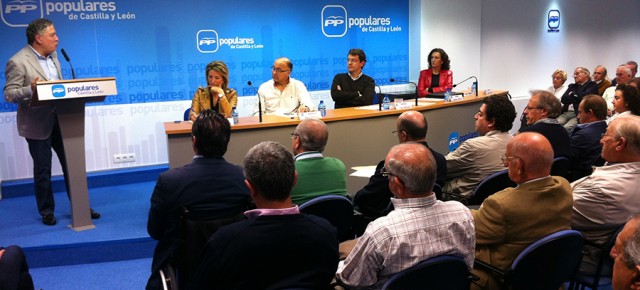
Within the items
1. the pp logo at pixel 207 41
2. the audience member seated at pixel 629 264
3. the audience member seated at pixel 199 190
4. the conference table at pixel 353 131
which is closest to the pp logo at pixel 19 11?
the pp logo at pixel 207 41

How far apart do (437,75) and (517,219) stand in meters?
5.22

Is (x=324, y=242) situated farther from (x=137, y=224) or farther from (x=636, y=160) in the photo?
(x=137, y=224)

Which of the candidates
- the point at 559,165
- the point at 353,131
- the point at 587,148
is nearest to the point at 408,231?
the point at 559,165

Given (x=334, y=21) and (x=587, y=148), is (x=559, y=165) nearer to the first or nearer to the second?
(x=587, y=148)

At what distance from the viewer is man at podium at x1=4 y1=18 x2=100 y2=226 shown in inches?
179

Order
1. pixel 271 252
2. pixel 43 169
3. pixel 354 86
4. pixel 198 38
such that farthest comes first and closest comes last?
1. pixel 198 38
2. pixel 354 86
3. pixel 43 169
4. pixel 271 252

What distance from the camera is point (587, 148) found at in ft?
14.1

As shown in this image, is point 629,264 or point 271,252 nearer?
point 629,264

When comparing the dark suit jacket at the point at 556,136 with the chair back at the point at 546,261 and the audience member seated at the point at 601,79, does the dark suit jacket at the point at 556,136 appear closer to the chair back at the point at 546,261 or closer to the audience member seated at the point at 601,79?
the chair back at the point at 546,261

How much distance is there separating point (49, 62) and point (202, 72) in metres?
2.24

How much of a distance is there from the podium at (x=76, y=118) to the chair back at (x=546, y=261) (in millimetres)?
3267

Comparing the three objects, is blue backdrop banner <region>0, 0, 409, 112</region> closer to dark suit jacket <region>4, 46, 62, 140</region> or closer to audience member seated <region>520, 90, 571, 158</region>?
dark suit jacket <region>4, 46, 62, 140</region>

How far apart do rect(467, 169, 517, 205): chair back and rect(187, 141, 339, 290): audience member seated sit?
172 cm

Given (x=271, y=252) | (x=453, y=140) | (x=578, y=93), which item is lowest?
(x=453, y=140)
